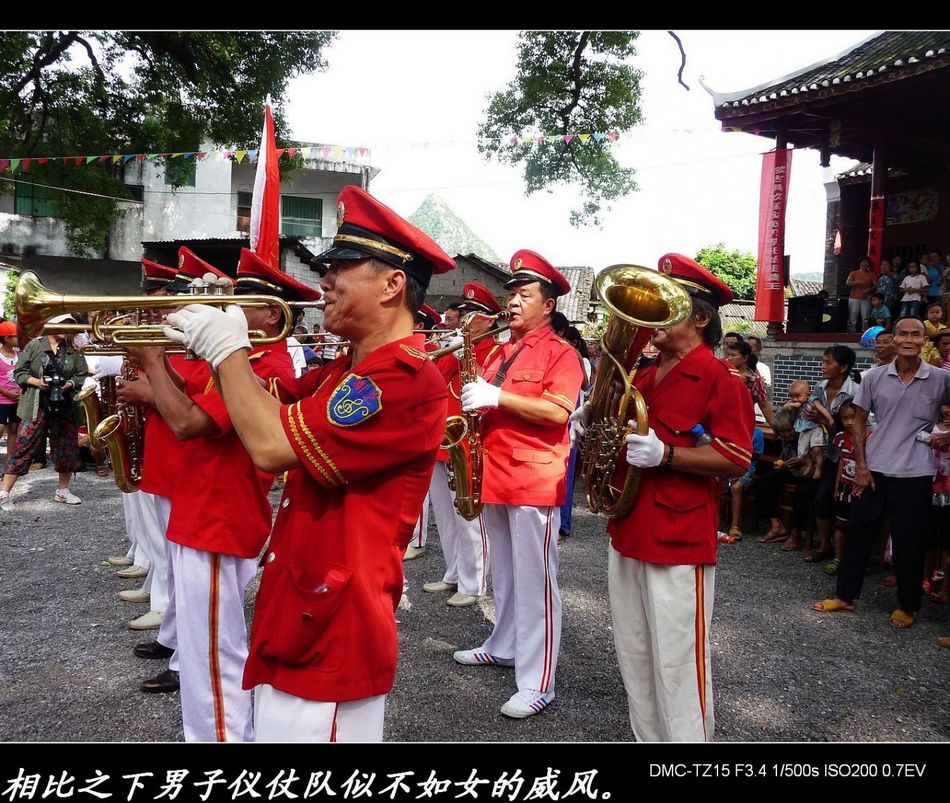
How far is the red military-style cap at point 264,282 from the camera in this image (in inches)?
131

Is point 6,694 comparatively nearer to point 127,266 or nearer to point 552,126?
point 552,126

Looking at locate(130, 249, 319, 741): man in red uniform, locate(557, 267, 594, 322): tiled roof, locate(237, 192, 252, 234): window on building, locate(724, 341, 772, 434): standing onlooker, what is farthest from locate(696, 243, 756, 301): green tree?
locate(130, 249, 319, 741): man in red uniform

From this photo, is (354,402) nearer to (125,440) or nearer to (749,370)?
(125,440)

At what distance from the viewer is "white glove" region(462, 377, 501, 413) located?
376 centimetres

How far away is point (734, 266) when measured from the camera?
47.7 metres

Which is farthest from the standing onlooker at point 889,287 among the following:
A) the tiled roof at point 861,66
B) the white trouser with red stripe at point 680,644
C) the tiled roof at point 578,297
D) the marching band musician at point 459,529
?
the tiled roof at point 578,297

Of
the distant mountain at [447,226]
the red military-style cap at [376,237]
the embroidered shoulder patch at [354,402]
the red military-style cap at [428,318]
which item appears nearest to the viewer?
the embroidered shoulder patch at [354,402]

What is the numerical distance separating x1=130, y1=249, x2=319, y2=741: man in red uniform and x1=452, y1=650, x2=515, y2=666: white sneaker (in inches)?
61.1

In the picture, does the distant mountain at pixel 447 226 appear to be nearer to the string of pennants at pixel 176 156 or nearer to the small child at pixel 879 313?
the string of pennants at pixel 176 156

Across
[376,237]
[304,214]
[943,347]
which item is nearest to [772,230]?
[943,347]

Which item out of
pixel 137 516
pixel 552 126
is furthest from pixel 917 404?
pixel 552 126

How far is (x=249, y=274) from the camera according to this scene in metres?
3.37

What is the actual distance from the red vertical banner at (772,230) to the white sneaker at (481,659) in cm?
977

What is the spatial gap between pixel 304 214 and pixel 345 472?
84.2ft
